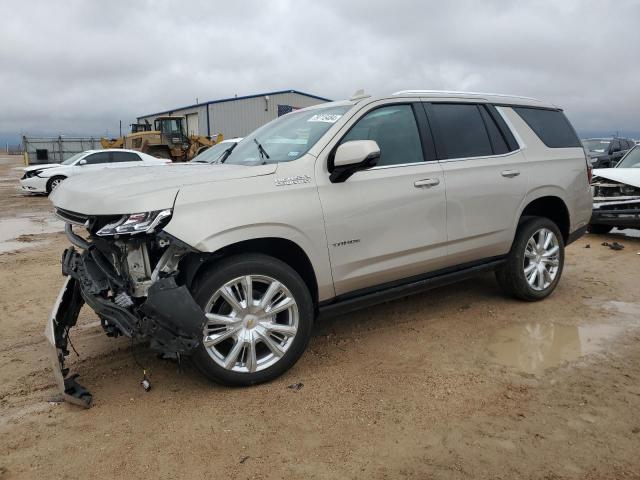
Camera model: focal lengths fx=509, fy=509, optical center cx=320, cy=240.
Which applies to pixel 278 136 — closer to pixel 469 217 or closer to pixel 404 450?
pixel 469 217

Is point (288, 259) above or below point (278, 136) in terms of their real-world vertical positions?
below

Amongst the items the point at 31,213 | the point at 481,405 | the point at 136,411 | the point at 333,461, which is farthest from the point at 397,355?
the point at 31,213

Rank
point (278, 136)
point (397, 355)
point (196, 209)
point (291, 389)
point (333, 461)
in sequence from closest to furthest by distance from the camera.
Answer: point (333, 461) → point (196, 209) → point (291, 389) → point (397, 355) → point (278, 136)

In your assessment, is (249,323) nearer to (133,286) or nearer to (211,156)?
(133,286)

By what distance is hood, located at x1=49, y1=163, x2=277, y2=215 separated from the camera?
116 inches

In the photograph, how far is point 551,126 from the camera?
17.0 feet

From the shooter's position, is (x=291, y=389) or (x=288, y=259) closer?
(x=291, y=389)

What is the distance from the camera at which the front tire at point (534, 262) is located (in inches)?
190

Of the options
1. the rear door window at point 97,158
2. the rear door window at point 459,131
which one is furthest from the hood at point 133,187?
the rear door window at point 97,158

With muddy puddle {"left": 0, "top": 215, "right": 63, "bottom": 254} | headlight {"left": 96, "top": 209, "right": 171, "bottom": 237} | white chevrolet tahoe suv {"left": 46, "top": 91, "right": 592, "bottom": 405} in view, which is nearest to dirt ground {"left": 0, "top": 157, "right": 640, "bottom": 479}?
white chevrolet tahoe suv {"left": 46, "top": 91, "right": 592, "bottom": 405}

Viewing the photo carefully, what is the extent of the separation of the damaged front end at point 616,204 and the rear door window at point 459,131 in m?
4.75

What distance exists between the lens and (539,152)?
193 inches

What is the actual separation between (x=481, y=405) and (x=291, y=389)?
1210 millimetres

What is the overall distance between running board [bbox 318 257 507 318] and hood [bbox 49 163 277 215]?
108cm
